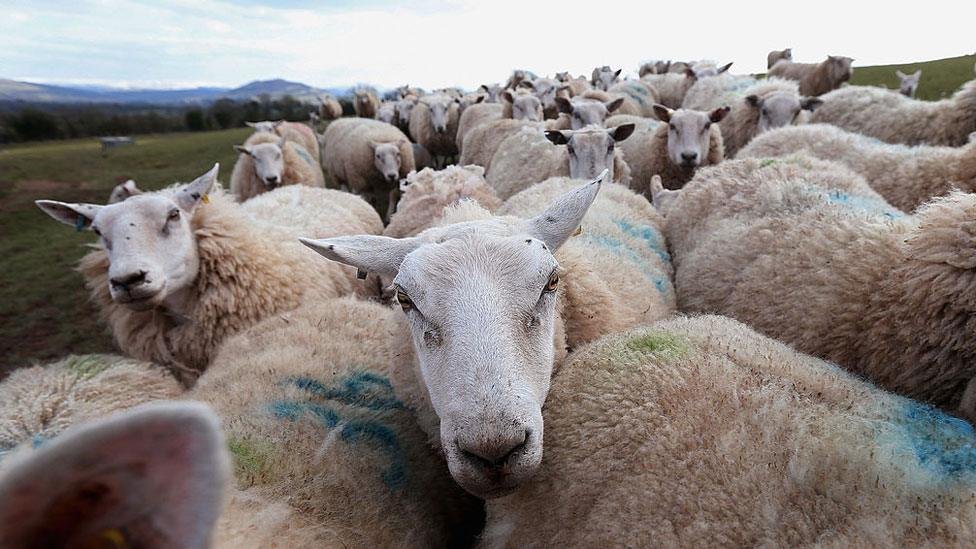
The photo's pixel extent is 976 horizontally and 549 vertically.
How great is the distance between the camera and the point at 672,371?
156cm

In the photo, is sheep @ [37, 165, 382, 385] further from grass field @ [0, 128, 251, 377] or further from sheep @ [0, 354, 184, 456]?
grass field @ [0, 128, 251, 377]

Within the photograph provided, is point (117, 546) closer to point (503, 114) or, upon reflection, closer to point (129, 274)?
point (129, 274)

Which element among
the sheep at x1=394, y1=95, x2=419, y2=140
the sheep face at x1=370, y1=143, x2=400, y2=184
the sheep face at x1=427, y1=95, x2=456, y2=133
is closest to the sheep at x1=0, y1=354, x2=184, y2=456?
the sheep face at x1=370, y1=143, x2=400, y2=184

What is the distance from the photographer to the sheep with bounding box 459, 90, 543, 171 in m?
8.10

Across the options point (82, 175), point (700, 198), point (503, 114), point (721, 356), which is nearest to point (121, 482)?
point (721, 356)

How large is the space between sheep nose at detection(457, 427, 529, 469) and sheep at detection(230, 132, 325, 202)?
241 inches

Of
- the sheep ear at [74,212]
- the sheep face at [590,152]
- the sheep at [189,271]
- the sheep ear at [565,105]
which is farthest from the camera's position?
the sheep ear at [565,105]

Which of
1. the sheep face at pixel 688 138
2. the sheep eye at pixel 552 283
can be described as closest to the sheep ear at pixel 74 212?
the sheep eye at pixel 552 283

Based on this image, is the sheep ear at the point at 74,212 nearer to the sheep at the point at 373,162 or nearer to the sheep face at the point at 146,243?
the sheep face at the point at 146,243

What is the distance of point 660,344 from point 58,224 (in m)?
14.6

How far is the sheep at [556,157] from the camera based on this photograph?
5254 millimetres

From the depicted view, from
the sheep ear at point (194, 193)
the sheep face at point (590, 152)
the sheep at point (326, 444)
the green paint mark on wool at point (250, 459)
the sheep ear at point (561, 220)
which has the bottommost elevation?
the sheep at point (326, 444)

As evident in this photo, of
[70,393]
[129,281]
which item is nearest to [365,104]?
[129,281]

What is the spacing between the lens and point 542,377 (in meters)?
1.71
